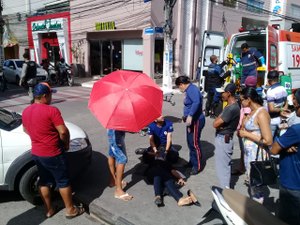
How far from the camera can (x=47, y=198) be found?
391cm

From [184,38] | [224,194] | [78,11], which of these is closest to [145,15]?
[184,38]

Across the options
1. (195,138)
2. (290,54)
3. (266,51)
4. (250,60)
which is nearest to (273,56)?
(266,51)

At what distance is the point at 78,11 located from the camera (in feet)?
68.5

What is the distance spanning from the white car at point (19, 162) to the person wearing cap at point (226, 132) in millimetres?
1890

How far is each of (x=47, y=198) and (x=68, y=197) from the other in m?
0.27

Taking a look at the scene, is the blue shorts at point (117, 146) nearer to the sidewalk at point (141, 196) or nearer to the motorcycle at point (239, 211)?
the sidewalk at point (141, 196)

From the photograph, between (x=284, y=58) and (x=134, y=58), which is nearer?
(x=284, y=58)

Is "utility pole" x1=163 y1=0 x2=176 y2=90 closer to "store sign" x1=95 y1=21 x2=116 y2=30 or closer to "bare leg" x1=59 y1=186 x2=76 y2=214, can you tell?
"store sign" x1=95 y1=21 x2=116 y2=30

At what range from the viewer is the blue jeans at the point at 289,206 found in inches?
102

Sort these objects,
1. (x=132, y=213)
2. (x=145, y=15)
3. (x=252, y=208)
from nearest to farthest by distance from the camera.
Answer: (x=252, y=208)
(x=132, y=213)
(x=145, y=15)

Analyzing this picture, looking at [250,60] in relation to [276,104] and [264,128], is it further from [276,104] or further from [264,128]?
[264,128]

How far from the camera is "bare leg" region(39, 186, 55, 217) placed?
387 centimetres

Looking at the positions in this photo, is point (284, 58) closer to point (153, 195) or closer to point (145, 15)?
point (153, 195)

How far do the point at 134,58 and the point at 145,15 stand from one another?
8.71 ft
